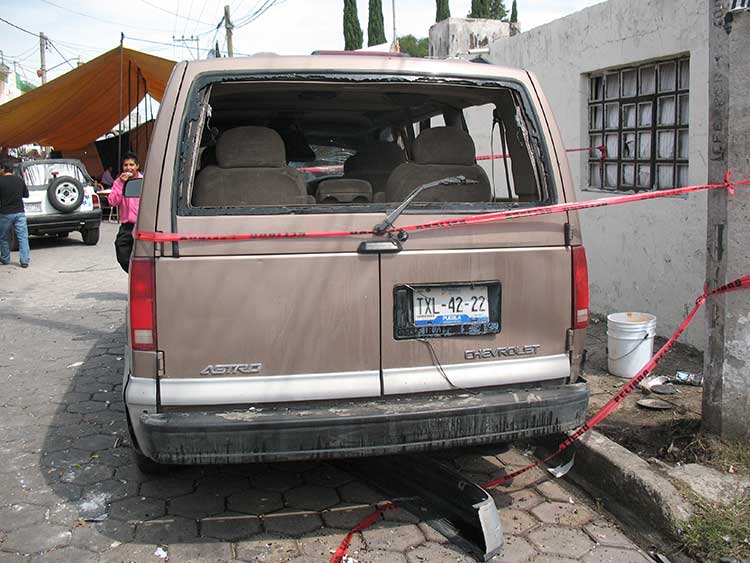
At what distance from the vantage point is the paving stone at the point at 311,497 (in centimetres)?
357

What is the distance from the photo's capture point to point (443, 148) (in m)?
3.72

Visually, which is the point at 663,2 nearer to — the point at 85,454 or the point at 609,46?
the point at 609,46

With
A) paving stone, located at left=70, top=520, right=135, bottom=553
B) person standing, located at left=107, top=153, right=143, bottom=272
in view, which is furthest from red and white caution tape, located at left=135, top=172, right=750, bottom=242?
person standing, located at left=107, top=153, right=143, bottom=272

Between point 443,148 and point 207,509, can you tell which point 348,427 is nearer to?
point 207,509

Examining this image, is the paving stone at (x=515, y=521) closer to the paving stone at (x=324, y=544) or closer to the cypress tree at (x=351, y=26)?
the paving stone at (x=324, y=544)

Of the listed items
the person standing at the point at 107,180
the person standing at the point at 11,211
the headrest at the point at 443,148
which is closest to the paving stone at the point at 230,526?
the headrest at the point at 443,148

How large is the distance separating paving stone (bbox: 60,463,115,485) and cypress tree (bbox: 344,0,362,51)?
144ft

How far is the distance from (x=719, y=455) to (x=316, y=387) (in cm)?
204

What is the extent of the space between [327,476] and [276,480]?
27cm

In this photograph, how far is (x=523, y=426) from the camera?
3.10m

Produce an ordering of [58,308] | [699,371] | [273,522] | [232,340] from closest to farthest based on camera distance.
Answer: [232,340] < [273,522] < [699,371] < [58,308]

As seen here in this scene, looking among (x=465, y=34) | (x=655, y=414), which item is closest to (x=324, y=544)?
(x=655, y=414)

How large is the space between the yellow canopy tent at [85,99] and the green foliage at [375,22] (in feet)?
101

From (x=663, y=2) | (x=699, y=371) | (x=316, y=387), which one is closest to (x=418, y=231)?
(x=316, y=387)
